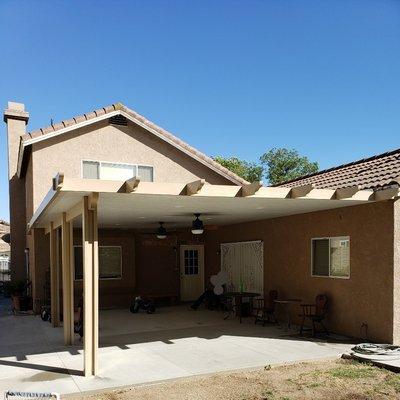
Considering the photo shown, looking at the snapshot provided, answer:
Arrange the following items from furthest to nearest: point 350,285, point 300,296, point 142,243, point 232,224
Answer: point 142,243 < point 232,224 < point 300,296 < point 350,285

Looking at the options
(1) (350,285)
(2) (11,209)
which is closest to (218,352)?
(1) (350,285)

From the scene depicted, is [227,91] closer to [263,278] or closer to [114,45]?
[114,45]

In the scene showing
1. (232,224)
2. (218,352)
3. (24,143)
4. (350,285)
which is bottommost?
(218,352)

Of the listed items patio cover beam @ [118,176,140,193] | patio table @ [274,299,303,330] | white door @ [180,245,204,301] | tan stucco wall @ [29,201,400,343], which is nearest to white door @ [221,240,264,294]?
tan stucco wall @ [29,201,400,343]

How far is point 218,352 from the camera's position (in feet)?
27.6

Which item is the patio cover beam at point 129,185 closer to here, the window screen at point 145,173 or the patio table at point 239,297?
the patio table at point 239,297

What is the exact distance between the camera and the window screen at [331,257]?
981 cm

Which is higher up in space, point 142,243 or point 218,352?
point 142,243

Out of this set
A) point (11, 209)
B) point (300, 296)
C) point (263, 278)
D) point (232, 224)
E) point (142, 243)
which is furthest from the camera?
point (11, 209)

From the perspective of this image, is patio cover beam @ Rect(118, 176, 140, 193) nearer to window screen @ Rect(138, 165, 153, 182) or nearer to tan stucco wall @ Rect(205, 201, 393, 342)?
tan stucco wall @ Rect(205, 201, 393, 342)

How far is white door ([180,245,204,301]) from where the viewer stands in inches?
681

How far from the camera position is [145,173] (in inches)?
623

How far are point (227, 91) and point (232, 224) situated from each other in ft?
19.7

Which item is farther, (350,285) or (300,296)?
(300,296)
